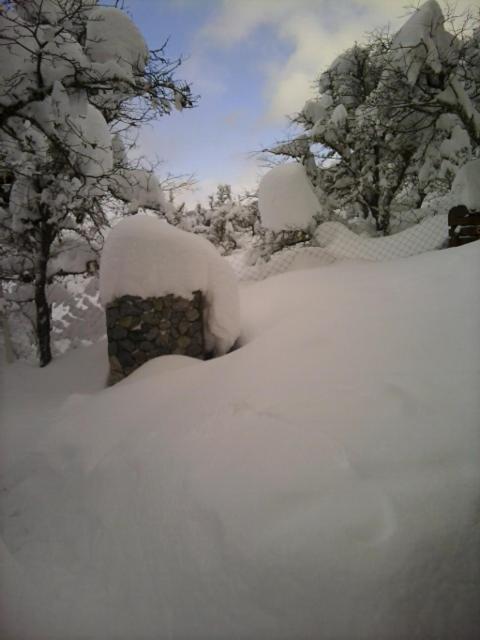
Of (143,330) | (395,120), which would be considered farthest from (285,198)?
(143,330)

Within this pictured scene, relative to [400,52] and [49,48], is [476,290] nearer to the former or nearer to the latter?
[49,48]

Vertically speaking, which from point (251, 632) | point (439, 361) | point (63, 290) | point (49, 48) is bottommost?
point (251, 632)

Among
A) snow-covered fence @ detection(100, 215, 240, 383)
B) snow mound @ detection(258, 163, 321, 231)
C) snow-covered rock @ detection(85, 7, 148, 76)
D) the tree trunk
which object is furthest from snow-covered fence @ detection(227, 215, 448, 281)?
snow-covered rock @ detection(85, 7, 148, 76)

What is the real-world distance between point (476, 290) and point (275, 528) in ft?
7.59

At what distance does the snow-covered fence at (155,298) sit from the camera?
3.08 metres

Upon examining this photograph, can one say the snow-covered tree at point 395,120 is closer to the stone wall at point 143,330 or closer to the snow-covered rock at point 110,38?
the snow-covered rock at point 110,38

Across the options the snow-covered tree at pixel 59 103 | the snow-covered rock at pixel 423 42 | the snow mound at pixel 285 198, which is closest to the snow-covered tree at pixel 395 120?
the snow-covered rock at pixel 423 42

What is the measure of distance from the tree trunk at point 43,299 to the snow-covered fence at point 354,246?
141 inches

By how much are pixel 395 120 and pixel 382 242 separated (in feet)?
7.78

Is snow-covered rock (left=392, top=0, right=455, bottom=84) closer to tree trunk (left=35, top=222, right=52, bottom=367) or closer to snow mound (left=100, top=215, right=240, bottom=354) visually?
snow mound (left=100, top=215, right=240, bottom=354)

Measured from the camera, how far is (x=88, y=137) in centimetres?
304

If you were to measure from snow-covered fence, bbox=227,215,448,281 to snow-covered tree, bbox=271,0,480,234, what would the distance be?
2.82ft

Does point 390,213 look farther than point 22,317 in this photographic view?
Yes

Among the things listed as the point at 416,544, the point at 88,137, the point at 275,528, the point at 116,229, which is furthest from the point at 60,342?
the point at 416,544
